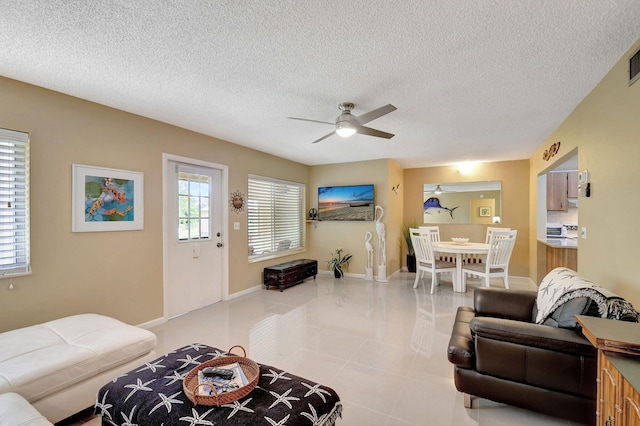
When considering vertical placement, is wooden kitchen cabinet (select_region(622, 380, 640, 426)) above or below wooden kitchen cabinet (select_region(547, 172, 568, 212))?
below

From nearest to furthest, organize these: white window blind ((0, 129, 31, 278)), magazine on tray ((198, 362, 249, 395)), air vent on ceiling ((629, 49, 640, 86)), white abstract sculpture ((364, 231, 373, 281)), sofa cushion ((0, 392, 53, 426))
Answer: sofa cushion ((0, 392, 53, 426)) < magazine on tray ((198, 362, 249, 395)) < air vent on ceiling ((629, 49, 640, 86)) < white window blind ((0, 129, 31, 278)) < white abstract sculpture ((364, 231, 373, 281))

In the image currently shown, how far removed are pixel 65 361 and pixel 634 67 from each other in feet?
13.8

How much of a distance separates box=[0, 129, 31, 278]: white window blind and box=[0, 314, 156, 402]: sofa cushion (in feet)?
2.13

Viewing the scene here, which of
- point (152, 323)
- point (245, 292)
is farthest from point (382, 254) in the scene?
point (152, 323)

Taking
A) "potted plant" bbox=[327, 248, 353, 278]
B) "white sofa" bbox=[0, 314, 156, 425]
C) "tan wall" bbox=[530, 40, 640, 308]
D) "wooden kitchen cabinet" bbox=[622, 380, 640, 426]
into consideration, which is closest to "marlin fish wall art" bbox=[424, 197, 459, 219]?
"potted plant" bbox=[327, 248, 353, 278]

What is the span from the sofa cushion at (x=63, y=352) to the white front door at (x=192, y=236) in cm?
136

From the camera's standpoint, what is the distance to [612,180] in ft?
7.21

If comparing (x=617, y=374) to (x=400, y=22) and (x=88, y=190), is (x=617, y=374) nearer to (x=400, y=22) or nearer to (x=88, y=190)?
(x=400, y=22)

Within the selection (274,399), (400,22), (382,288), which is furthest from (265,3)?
(382,288)

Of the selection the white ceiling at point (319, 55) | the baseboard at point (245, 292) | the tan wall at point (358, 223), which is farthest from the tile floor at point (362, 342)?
the white ceiling at point (319, 55)

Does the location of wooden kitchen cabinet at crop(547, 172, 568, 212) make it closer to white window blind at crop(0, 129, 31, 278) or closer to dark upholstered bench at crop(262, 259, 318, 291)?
dark upholstered bench at crop(262, 259, 318, 291)

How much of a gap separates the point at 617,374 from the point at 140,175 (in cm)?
411

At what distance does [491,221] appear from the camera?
6.13 metres

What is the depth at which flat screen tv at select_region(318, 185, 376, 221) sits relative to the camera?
19.3 feet
